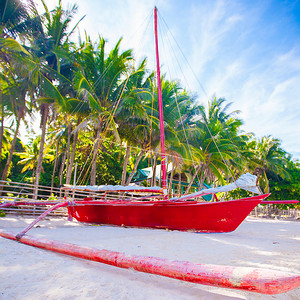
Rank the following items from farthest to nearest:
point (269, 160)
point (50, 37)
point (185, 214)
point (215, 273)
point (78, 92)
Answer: point (269, 160) < point (50, 37) < point (78, 92) < point (185, 214) < point (215, 273)

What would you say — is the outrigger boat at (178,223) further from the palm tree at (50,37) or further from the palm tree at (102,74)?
the palm tree at (50,37)

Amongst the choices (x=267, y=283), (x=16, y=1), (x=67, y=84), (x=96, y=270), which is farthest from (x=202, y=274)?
(x=16, y=1)

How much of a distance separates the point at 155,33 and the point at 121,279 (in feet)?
40.7

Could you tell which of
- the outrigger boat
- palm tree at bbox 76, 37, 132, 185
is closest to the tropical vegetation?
palm tree at bbox 76, 37, 132, 185

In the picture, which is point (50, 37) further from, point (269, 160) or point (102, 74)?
point (269, 160)

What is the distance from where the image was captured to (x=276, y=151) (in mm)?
23469

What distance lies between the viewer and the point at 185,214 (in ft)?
25.1

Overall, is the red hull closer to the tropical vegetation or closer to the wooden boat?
the wooden boat

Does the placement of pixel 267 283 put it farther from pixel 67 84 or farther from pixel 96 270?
pixel 67 84

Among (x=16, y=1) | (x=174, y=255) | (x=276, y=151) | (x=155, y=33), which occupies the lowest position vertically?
(x=174, y=255)

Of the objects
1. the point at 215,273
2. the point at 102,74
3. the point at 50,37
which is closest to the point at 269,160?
the point at 102,74

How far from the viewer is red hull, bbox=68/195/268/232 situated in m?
7.25

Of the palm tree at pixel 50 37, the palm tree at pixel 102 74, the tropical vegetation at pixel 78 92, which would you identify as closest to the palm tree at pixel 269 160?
the tropical vegetation at pixel 78 92

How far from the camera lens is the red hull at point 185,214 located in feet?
23.8
